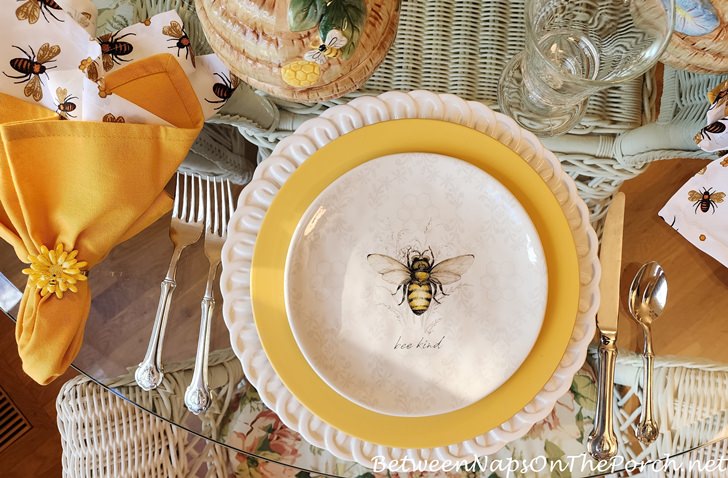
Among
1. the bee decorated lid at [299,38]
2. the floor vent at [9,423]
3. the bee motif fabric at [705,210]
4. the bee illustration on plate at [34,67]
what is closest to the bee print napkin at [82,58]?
the bee illustration on plate at [34,67]

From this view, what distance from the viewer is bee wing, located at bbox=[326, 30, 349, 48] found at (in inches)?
15.8

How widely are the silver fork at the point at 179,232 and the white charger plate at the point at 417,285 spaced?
0.17m

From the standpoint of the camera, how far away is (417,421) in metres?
0.49

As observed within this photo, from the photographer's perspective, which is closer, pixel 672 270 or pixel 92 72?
pixel 92 72

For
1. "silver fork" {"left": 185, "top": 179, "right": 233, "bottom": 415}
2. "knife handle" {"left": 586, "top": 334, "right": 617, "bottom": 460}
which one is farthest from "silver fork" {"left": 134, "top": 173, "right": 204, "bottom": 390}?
"knife handle" {"left": 586, "top": 334, "right": 617, "bottom": 460}

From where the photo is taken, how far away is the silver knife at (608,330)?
1.92 feet

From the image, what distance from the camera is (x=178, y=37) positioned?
558 millimetres

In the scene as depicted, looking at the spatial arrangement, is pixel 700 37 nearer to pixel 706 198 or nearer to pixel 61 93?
pixel 706 198

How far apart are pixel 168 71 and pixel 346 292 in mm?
286

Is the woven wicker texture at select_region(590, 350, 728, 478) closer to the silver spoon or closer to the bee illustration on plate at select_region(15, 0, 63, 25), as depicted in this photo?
the silver spoon

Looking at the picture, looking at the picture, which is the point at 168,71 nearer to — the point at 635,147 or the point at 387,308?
the point at 387,308

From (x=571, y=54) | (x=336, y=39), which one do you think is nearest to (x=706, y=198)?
(x=571, y=54)

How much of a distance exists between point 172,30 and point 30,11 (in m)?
0.14

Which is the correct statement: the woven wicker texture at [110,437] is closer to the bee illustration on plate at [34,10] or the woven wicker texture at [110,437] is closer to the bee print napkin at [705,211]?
the bee illustration on plate at [34,10]
